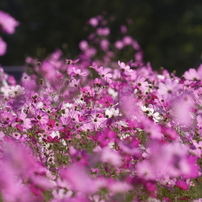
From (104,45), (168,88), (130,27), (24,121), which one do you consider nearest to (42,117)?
(24,121)

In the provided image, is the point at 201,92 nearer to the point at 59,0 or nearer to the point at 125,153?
the point at 125,153

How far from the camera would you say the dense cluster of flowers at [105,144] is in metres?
1.71

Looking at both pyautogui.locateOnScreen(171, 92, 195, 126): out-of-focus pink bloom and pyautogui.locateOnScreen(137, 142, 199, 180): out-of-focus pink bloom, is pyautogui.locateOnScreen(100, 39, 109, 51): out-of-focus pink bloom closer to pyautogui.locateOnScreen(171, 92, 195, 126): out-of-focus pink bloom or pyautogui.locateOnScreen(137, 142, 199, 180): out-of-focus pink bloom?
pyautogui.locateOnScreen(171, 92, 195, 126): out-of-focus pink bloom

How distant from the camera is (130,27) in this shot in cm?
1085

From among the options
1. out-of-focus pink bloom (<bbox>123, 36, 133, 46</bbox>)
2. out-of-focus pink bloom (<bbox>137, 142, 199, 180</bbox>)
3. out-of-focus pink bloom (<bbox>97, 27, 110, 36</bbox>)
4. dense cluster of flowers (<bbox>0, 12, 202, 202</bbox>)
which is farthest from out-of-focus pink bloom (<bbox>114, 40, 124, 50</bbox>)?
out-of-focus pink bloom (<bbox>137, 142, 199, 180</bbox>)

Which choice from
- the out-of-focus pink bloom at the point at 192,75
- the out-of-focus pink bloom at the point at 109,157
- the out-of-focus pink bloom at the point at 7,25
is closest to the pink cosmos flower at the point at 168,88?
the out-of-focus pink bloom at the point at 192,75

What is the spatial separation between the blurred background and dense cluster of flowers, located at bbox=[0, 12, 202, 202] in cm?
720

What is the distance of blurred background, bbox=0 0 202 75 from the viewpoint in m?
10.6

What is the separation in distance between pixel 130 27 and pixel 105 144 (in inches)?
351

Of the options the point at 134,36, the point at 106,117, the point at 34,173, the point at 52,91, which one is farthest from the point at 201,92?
the point at 134,36

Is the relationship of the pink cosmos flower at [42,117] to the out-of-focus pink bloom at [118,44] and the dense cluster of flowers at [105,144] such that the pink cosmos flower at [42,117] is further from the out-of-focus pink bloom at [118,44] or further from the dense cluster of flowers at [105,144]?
the out-of-focus pink bloom at [118,44]

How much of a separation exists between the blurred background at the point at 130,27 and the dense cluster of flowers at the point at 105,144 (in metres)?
7.20

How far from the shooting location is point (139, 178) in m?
Result: 1.85

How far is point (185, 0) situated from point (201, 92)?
887 cm
